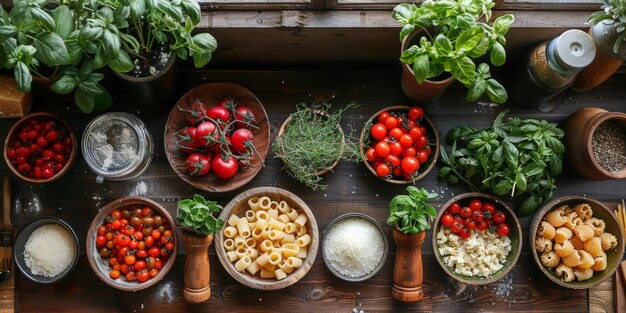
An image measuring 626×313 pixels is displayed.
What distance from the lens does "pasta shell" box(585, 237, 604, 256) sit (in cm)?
194

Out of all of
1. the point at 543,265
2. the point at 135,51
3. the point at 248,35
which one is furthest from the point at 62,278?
the point at 543,265

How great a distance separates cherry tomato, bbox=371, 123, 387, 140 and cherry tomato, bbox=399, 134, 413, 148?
7cm

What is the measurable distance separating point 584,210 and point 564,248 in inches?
7.1

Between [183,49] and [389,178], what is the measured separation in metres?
0.84

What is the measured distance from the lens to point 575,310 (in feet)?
6.81

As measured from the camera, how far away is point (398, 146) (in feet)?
6.33

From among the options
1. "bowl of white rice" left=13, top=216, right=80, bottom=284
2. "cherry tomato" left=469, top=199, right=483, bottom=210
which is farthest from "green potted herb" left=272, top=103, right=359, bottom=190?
"bowl of white rice" left=13, top=216, right=80, bottom=284

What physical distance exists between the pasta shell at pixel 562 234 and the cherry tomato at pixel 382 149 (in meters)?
0.68

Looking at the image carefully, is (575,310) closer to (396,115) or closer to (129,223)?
(396,115)

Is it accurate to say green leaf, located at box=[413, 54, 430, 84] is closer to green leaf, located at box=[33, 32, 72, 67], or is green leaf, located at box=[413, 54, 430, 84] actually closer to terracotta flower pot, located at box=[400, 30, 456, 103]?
terracotta flower pot, located at box=[400, 30, 456, 103]

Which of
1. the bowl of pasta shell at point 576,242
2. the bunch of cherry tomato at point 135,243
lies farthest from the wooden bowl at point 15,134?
the bowl of pasta shell at point 576,242

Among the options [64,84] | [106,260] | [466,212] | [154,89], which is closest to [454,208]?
[466,212]

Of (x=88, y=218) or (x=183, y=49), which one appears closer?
(x=183, y=49)

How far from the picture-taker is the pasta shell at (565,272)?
197 centimetres
